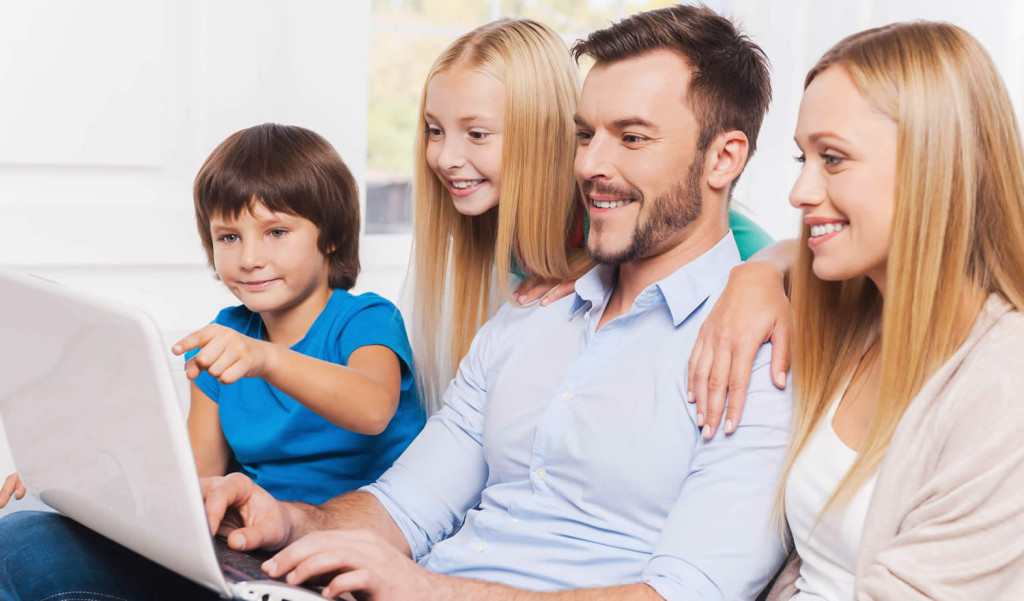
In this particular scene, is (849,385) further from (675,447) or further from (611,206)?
(611,206)

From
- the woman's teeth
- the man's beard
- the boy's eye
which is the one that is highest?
the boy's eye

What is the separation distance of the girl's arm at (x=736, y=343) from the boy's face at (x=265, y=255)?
2.35 ft

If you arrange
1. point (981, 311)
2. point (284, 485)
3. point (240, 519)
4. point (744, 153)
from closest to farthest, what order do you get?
point (981, 311) < point (240, 519) < point (744, 153) < point (284, 485)

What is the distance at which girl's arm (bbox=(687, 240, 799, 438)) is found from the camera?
120 centimetres

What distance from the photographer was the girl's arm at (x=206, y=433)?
175 centimetres

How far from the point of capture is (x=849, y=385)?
1.17 metres

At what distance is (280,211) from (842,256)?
95cm

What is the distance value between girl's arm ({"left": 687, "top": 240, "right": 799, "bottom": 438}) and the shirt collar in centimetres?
6

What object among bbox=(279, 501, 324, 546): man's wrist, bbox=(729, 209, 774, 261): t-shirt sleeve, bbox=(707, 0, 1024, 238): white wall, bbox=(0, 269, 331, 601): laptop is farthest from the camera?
bbox=(707, 0, 1024, 238): white wall

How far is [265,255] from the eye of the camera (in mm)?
1674

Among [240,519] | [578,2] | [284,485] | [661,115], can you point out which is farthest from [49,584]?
[578,2]

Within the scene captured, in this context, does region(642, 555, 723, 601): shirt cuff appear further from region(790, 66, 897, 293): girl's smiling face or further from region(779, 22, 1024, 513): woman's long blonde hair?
region(790, 66, 897, 293): girl's smiling face

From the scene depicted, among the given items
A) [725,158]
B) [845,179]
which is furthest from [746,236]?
[845,179]

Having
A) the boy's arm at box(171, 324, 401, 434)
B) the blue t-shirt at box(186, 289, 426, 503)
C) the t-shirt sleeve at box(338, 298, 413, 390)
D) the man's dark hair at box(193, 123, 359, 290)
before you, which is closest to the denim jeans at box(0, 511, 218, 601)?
the boy's arm at box(171, 324, 401, 434)
